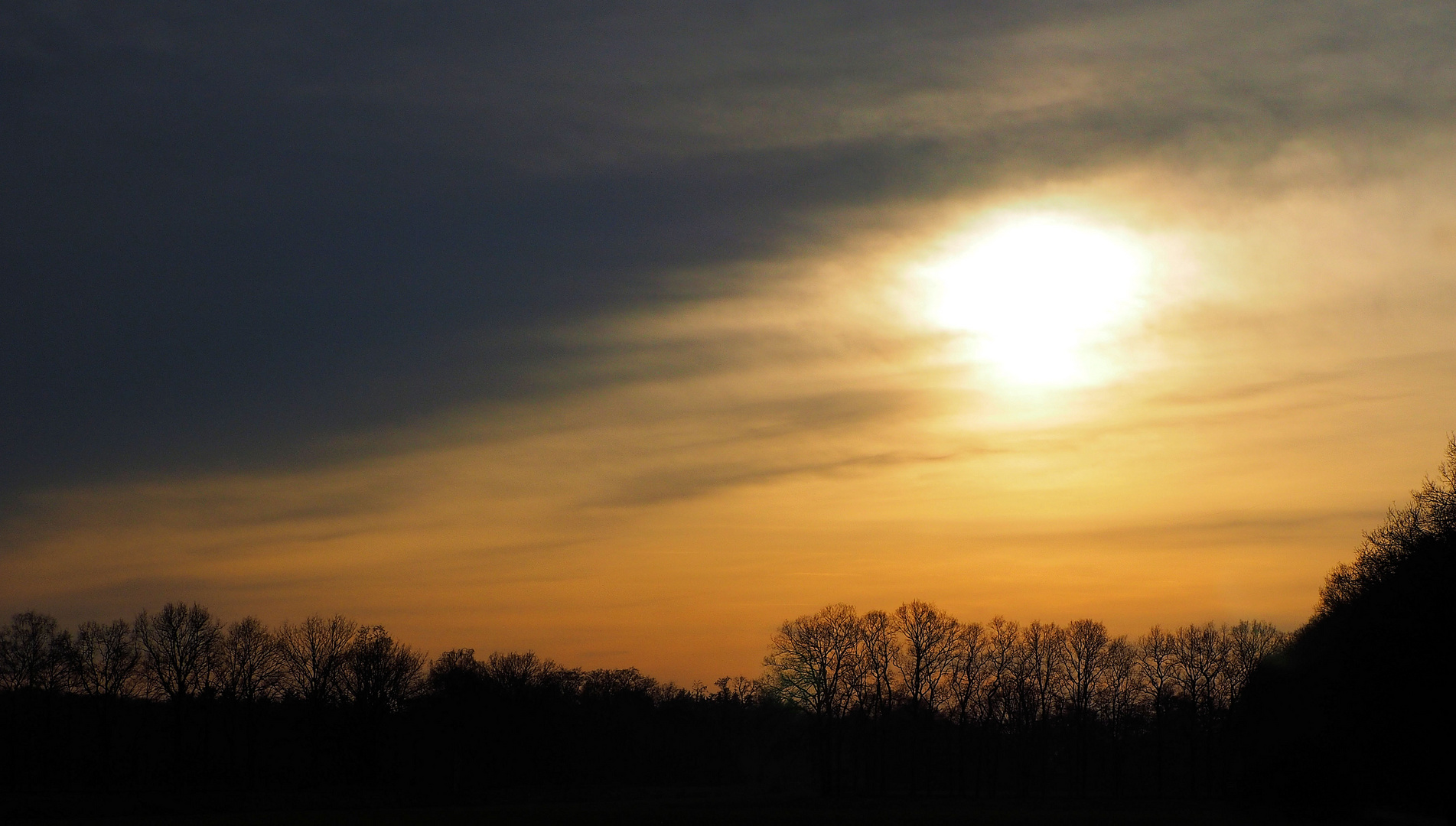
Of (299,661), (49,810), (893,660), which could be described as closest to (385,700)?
(299,661)

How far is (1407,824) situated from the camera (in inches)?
2842

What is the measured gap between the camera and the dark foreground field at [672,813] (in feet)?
246

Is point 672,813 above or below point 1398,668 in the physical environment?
below

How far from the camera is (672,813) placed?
8469 centimetres

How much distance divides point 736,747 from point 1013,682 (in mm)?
67945

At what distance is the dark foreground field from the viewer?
74.9 meters

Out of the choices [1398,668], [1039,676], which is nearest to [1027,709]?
[1039,676]

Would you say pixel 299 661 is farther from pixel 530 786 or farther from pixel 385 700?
pixel 530 786

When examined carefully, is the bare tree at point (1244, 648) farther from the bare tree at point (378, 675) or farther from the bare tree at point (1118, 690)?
the bare tree at point (378, 675)

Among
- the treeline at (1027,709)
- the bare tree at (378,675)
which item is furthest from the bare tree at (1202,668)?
the bare tree at (378,675)

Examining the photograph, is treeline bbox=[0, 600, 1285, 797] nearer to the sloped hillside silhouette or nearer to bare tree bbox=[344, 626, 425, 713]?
bare tree bbox=[344, 626, 425, 713]

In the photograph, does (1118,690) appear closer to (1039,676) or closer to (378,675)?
(1039,676)

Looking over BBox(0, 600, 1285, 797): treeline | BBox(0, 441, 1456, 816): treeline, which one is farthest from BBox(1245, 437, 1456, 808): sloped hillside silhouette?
BBox(0, 600, 1285, 797): treeline

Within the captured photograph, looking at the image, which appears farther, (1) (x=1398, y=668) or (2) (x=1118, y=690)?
(2) (x=1118, y=690)
